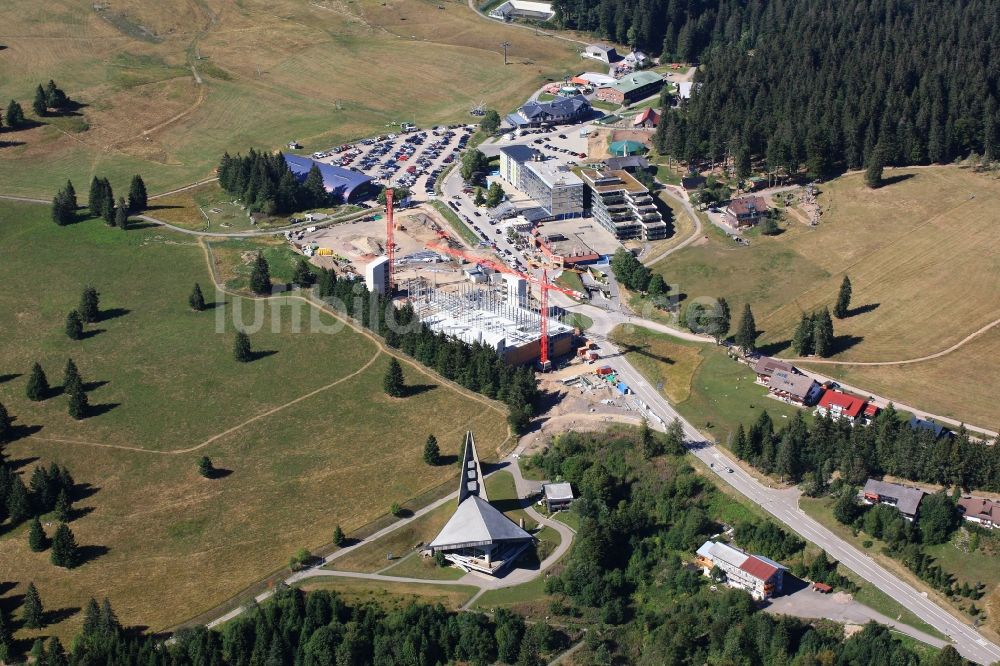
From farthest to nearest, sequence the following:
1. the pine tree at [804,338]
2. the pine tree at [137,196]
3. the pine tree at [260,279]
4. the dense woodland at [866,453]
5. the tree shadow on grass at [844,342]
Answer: the pine tree at [137,196] < the pine tree at [260,279] < the tree shadow on grass at [844,342] < the pine tree at [804,338] < the dense woodland at [866,453]

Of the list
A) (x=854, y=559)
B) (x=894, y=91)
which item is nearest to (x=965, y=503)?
(x=854, y=559)

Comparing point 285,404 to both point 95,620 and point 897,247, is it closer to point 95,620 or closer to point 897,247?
point 95,620

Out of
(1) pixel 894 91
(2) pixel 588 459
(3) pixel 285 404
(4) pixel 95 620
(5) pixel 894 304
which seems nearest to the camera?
(4) pixel 95 620

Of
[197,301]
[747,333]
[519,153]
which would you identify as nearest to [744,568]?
[747,333]

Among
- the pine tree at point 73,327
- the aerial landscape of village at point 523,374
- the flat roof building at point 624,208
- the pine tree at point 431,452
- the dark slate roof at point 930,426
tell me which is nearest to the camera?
the aerial landscape of village at point 523,374

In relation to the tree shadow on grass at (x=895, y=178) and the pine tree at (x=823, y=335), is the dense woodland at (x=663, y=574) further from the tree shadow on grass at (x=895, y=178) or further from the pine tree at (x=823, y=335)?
the tree shadow on grass at (x=895, y=178)

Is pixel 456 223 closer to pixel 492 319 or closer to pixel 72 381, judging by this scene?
pixel 492 319

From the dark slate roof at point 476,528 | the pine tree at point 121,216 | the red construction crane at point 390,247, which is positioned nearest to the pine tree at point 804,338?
the dark slate roof at point 476,528
